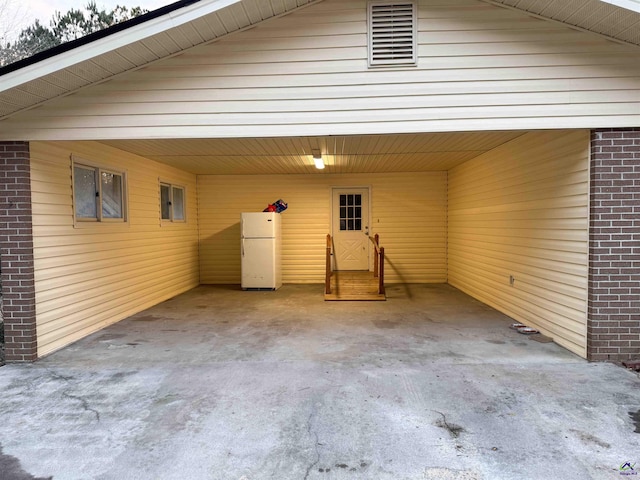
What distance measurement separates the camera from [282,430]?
8.54ft

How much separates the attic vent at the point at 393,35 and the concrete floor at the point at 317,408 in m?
3.17

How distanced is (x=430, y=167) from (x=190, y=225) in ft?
18.0

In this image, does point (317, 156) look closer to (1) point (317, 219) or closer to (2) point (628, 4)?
(1) point (317, 219)

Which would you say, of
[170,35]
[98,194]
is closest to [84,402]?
[98,194]

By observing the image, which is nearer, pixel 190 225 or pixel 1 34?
pixel 190 225

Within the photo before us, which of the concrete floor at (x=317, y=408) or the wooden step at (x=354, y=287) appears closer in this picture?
the concrete floor at (x=317, y=408)

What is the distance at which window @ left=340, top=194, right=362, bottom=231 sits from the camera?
9.03 meters

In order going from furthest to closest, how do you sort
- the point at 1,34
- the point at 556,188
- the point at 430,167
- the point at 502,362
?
the point at 1,34, the point at 430,167, the point at 556,188, the point at 502,362

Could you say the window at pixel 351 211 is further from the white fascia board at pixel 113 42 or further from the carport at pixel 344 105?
the white fascia board at pixel 113 42

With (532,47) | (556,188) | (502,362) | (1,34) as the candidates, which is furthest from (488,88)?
(1,34)

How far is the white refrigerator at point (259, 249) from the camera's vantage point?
798 cm

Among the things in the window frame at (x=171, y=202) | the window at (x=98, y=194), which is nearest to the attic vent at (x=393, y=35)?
the window at (x=98, y=194)

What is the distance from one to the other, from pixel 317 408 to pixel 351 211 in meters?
6.50

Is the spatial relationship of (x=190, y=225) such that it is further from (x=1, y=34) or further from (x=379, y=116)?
(x=1, y=34)
